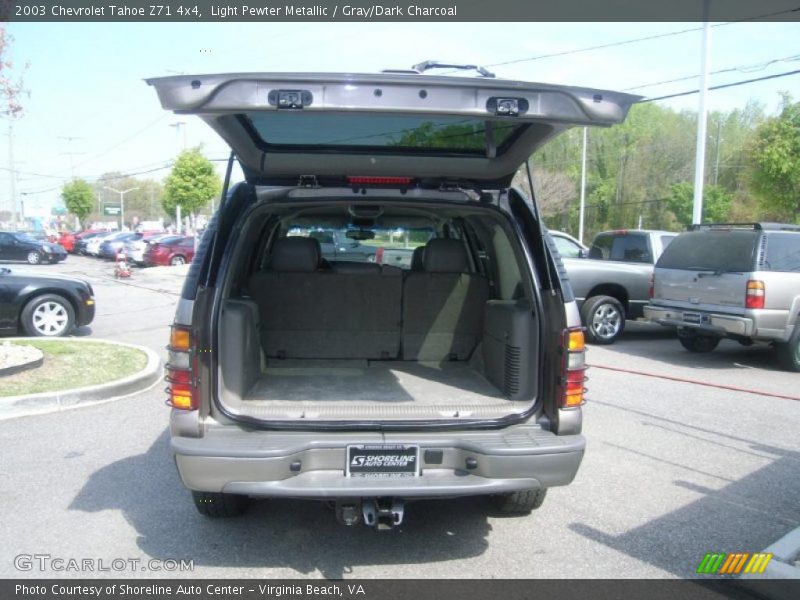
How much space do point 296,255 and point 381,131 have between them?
1579 mm

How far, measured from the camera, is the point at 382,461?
336 cm

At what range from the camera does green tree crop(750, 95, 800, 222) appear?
22.4 meters

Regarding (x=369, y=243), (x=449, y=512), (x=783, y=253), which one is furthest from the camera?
(x=783, y=253)

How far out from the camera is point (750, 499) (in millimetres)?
4562

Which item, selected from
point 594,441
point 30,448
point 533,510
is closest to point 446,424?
point 533,510

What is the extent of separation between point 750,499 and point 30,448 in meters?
5.46

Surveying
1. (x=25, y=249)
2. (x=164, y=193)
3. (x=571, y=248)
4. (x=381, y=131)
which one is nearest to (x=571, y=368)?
(x=381, y=131)

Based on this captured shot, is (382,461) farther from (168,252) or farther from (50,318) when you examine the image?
(168,252)

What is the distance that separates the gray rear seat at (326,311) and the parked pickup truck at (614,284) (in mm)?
6423

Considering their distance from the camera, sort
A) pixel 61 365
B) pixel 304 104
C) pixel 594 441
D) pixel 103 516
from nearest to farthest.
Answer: pixel 304 104, pixel 103 516, pixel 594 441, pixel 61 365

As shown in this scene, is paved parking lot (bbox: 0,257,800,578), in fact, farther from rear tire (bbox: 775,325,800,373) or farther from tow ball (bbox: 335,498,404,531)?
rear tire (bbox: 775,325,800,373)

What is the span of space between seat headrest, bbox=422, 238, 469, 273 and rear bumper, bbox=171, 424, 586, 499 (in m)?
1.73

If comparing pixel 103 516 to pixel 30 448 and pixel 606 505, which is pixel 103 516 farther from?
pixel 606 505

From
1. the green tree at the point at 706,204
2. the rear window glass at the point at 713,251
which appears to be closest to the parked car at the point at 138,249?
the rear window glass at the point at 713,251
